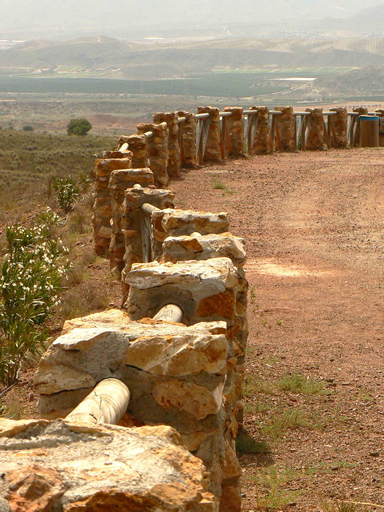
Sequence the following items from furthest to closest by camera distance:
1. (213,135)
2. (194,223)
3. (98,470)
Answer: (213,135) < (194,223) < (98,470)

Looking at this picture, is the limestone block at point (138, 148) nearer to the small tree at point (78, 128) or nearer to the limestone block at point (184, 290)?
the limestone block at point (184, 290)

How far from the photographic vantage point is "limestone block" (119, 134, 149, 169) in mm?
12203

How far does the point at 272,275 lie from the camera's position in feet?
31.2

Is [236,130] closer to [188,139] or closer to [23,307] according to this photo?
[188,139]

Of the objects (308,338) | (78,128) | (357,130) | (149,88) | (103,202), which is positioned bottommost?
(308,338)

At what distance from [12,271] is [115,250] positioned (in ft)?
6.65

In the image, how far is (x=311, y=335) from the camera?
7410mm

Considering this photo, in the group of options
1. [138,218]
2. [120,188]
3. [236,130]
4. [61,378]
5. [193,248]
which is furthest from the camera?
[236,130]

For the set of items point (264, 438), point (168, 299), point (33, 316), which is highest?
point (168, 299)

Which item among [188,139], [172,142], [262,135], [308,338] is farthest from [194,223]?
[262,135]

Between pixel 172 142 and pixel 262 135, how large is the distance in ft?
15.3

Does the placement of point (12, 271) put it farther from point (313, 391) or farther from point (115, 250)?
point (313, 391)

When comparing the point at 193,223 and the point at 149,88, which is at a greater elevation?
the point at 149,88

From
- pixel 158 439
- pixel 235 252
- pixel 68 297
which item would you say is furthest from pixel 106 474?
pixel 68 297
